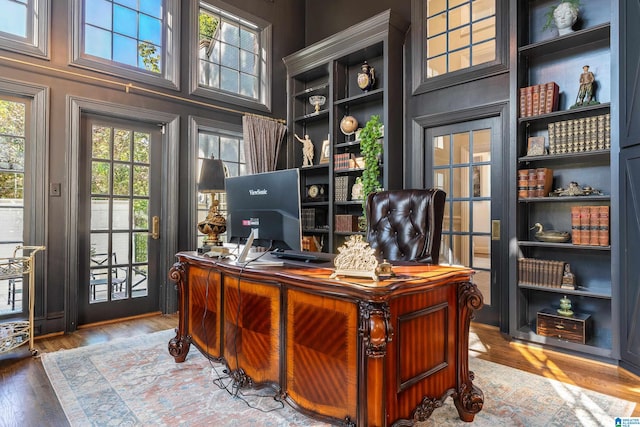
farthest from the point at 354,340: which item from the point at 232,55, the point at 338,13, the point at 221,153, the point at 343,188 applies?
the point at 338,13

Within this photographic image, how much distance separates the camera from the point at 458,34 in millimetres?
3709

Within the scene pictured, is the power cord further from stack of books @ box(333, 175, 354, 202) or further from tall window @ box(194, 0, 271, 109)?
tall window @ box(194, 0, 271, 109)

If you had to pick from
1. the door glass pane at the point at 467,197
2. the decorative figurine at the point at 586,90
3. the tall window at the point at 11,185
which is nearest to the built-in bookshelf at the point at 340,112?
the door glass pane at the point at 467,197

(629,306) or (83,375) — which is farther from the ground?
(629,306)

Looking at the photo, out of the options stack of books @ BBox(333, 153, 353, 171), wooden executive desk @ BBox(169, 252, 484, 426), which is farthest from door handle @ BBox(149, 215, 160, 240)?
wooden executive desk @ BBox(169, 252, 484, 426)

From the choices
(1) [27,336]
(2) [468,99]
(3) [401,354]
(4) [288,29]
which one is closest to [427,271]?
(3) [401,354]

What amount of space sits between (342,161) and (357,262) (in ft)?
9.42

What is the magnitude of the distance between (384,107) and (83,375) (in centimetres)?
337

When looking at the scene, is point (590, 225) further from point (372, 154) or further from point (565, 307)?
point (372, 154)

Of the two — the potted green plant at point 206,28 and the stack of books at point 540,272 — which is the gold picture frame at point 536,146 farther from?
the potted green plant at point 206,28

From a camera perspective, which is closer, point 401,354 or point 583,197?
point 401,354

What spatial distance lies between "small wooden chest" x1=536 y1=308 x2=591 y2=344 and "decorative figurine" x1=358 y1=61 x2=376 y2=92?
2.78 metres

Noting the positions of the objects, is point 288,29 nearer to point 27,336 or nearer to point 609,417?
point 27,336

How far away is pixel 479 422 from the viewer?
1.83 metres
